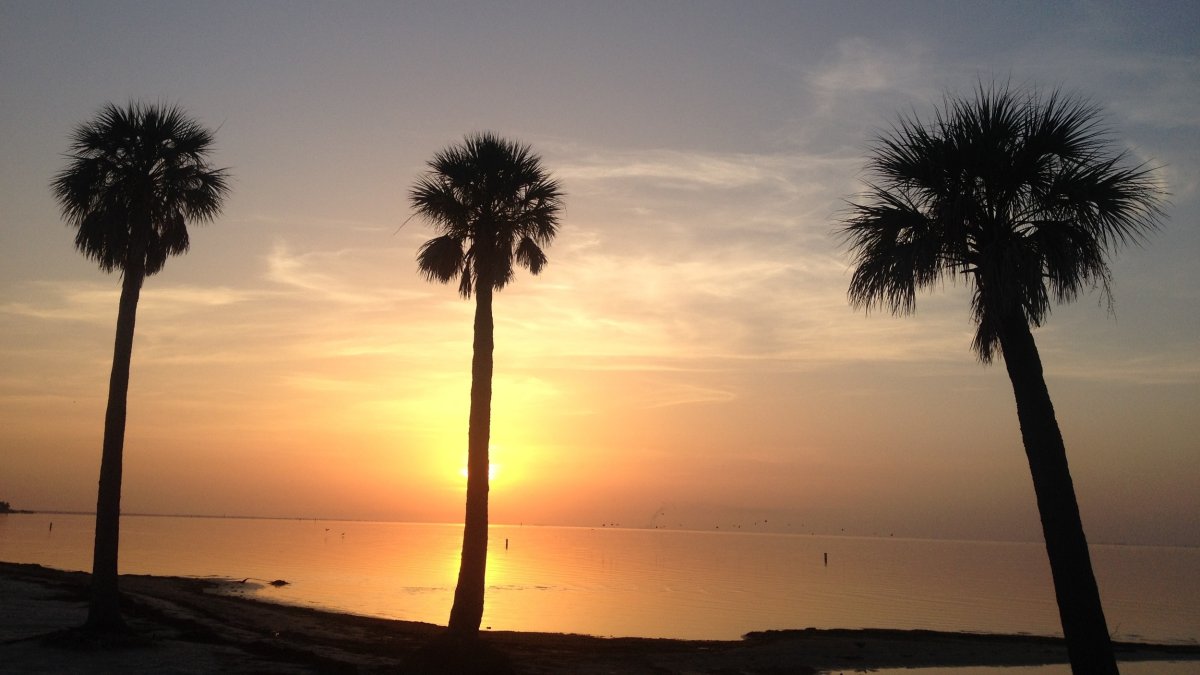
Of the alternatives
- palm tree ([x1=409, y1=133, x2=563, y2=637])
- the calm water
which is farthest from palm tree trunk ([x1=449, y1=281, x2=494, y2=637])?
the calm water

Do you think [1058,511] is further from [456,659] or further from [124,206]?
[124,206]

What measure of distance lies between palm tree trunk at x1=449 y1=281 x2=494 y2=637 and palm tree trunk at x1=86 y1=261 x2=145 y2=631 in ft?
27.5

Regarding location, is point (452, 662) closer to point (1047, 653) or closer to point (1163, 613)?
point (1047, 653)

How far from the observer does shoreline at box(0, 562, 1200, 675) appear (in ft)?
63.8

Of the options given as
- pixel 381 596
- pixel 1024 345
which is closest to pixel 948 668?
pixel 1024 345

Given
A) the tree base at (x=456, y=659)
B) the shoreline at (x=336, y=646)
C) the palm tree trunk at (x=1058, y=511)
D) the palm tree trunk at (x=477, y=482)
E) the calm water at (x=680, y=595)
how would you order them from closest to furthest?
the palm tree trunk at (x=1058, y=511)
the tree base at (x=456, y=659)
the shoreline at (x=336, y=646)
the palm tree trunk at (x=477, y=482)
the calm water at (x=680, y=595)

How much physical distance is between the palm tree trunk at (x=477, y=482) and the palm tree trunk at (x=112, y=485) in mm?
8376

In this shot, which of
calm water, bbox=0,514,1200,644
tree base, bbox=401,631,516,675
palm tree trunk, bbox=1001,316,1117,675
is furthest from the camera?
calm water, bbox=0,514,1200,644

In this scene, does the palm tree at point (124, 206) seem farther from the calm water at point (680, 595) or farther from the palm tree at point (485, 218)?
the calm water at point (680, 595)

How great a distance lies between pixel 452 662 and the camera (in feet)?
63.0

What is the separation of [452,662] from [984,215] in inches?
567

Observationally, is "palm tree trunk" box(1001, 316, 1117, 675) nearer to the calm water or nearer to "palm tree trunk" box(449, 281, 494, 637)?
"palm tree trunk" box(449, 281, 494, 637)

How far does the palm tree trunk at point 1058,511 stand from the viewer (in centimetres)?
1176

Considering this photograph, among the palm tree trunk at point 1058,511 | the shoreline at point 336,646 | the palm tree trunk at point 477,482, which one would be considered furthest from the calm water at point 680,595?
the palm tree trunk at point 1058,511
